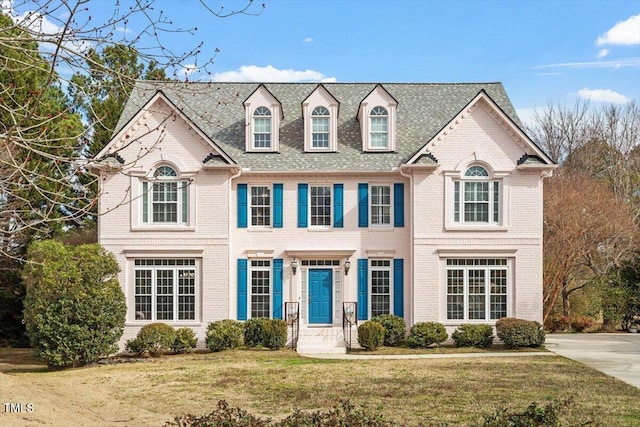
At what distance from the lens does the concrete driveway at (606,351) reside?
1964cm

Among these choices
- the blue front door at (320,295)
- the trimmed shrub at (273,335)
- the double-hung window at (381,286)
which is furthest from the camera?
the blue front door at (320,295)

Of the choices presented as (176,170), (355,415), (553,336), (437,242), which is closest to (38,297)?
(176,170)

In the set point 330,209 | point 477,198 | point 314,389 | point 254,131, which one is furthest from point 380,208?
point 314,389

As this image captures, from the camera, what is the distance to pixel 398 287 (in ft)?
88.2

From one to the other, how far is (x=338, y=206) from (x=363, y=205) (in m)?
0.94

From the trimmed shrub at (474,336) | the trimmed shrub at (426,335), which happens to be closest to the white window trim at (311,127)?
the trimmed shrub at (426,335)

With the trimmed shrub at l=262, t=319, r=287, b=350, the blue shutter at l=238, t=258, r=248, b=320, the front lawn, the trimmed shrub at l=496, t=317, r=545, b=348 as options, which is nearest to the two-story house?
the blue shutter at l=238, t=258, r=248, b=320

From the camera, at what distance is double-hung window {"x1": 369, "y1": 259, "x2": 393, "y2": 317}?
26938mm

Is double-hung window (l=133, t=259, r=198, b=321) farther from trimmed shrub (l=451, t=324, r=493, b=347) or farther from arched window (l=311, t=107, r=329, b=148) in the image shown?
trimmed shrub (l=451, t=324, r=493, b=347)

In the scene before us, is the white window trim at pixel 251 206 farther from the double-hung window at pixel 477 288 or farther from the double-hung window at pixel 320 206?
the double-hung window at pixel 477 288

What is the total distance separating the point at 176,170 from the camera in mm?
26297

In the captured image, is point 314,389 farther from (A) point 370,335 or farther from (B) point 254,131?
(B) point 254,131

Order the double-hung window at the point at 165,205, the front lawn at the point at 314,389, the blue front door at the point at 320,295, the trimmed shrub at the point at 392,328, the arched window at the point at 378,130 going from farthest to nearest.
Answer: the arched window at the point at 378,130
the blue front door at the point at 320,295
the double-hung window at the point at 165,205
the trimmed shrub at the point at 392,328
the front lawn at the point at 314,389

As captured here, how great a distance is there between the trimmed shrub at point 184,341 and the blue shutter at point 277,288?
3182 mm
